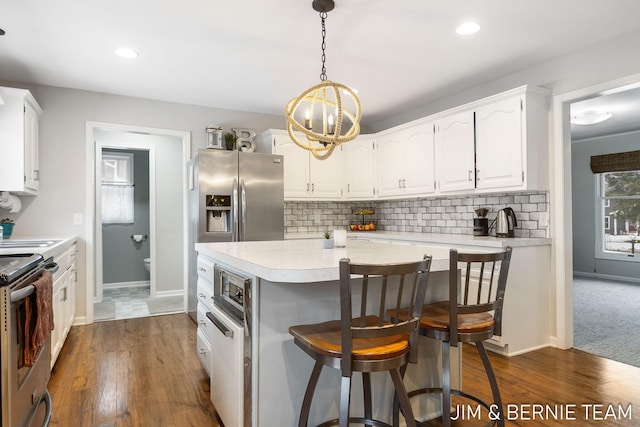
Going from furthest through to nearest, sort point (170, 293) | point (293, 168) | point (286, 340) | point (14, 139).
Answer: point (170, 293) → point (293, 168) → point (14, 139) → point (286, 340)

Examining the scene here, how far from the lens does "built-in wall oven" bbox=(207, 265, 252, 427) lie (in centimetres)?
Answer: 176

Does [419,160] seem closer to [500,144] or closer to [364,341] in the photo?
[500,144]

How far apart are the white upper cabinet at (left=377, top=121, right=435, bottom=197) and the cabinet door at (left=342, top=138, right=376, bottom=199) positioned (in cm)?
13

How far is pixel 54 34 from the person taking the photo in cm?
286

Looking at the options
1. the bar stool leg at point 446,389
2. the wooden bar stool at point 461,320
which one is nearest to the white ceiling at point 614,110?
the wooden bar stool at point 461,320

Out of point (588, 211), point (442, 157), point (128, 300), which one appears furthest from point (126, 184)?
point (588, 211)

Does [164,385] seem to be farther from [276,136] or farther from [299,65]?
[276,136]

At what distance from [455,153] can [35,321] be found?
140 inches

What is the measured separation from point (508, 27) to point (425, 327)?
2.27 m

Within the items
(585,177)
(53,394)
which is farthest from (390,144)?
(585,177)

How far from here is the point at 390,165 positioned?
4.82 m

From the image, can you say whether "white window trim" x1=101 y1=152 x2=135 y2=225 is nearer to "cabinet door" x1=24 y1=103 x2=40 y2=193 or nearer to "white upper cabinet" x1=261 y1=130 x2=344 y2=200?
"cabinet door" x1=24 y1=103 x2=40 y2=193

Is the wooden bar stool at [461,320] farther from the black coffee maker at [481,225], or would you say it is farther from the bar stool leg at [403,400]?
the black coffee maker at [481,225]

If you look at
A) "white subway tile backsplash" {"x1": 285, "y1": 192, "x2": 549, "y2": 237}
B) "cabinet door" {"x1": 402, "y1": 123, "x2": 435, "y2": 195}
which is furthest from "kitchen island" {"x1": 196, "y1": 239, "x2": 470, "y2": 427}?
"cabinet door" {"x1": 402, "y1": 123, "x2": 435, "y2": 195}
